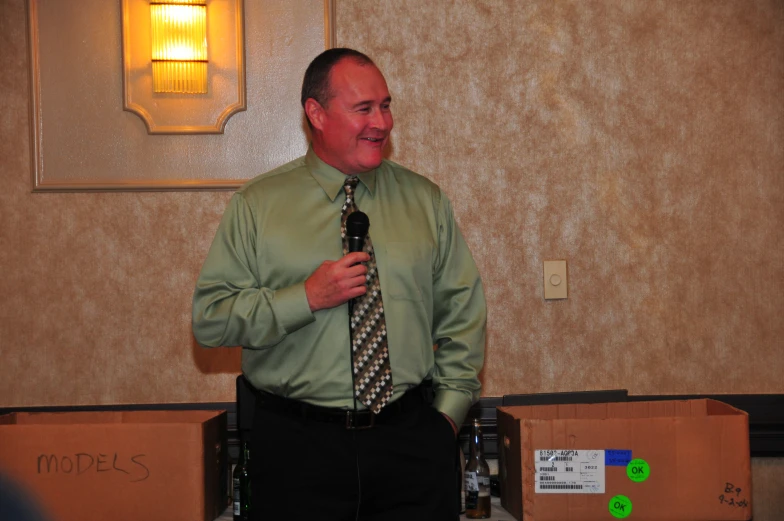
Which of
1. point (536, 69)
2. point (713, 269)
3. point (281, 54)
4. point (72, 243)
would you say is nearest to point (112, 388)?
point (72, 243)

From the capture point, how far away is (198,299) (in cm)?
208

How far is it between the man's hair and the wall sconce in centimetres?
83

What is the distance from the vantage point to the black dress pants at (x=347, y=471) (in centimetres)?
192

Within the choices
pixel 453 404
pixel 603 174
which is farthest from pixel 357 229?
pixel 603 174

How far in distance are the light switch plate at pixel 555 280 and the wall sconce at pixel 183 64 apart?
1.26m

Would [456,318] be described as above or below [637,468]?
above

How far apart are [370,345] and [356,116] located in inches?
22.8

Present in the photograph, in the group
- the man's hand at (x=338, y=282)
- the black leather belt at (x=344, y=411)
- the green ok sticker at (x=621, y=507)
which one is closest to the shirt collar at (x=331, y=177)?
the man's hand at (x=338, y=282)

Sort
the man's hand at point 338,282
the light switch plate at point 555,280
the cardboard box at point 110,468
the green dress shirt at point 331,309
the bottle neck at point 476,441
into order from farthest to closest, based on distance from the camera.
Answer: the light switch plate at point 555,280
the bottle neck at point 476,441
the cardboard box at point 110,468
the green dress shirt at point 331,309
the man's hand at point 338,282

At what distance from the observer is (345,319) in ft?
6.66

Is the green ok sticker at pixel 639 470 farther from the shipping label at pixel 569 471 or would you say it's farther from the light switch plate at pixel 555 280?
the light switch plate at pixel 555 280

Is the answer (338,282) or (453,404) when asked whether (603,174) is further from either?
(338,282)

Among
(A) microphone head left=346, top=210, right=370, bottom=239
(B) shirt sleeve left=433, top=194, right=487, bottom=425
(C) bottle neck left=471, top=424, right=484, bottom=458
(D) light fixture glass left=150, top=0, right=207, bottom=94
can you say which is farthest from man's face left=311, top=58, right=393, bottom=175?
(C) bottle neck left=471, top=424, right=484, bottom=458

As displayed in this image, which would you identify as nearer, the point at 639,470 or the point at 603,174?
the point at 639,470
